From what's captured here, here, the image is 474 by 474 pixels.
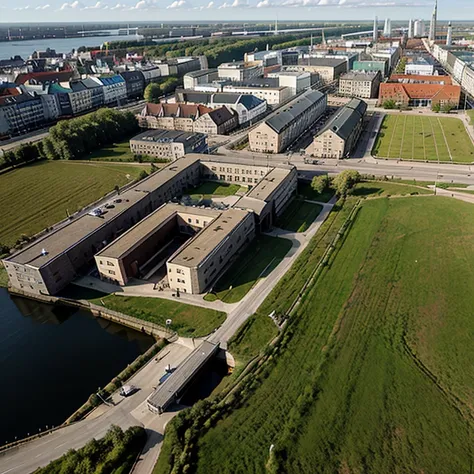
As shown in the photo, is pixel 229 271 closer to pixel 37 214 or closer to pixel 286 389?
pixel 286 389

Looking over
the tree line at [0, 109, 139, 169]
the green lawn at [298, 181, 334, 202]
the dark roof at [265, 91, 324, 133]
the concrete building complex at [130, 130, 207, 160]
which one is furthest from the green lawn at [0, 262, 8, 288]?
the dark roof at [265, 91, 324, 133]

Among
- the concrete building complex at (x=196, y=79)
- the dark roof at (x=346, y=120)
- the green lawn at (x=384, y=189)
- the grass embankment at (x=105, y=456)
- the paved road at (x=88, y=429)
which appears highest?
the concrete building complex at (x=196, y=79)

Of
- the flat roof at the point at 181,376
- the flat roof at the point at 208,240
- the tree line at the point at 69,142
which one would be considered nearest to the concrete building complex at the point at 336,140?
the flat roof at the point at 208,240

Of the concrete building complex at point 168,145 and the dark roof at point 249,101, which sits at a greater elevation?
the dark roof at point 249,101

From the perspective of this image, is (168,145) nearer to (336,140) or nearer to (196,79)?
(336,140)

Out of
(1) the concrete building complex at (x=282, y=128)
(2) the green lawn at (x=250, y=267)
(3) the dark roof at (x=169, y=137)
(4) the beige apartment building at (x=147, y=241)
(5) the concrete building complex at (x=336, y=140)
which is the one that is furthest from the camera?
(1) the concrete building complex at (x=282, y=128)

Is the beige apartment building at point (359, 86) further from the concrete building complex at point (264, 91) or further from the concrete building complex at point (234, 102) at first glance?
the concrete building complex at point (234, 102)
